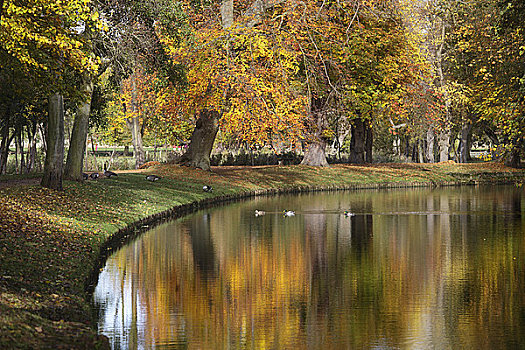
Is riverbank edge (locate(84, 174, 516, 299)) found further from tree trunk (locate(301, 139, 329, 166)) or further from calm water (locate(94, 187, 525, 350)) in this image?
tree trunk (locate(301, 139, 329, 166))

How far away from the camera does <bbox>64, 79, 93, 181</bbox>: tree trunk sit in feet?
92.8

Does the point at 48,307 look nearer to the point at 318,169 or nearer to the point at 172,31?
the point at 172,31

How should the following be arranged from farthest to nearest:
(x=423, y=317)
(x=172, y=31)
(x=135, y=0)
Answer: (x=172, y=31)
(x=135, y=0)
(x=423, y=317)

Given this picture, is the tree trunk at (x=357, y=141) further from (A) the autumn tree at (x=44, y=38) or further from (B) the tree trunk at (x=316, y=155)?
(A) the autumn tree at (x=44, y=38)

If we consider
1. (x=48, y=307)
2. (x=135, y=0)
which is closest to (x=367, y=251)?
(x=48, y=307)

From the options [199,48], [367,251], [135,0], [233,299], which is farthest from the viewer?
[199,48]

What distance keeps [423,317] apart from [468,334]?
46.5 inches

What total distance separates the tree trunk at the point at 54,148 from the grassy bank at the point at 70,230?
0.52 meters

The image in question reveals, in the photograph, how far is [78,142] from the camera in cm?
2842

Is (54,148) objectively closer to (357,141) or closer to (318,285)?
(318,285)

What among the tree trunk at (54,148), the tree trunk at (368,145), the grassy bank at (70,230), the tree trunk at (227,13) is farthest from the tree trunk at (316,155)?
the tree trunk at (54,148)

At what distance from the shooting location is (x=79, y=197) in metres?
24.1

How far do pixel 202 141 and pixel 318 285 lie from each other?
98.5ft

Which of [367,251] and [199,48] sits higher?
[199,48]
